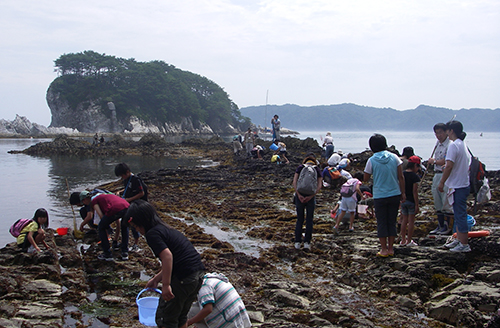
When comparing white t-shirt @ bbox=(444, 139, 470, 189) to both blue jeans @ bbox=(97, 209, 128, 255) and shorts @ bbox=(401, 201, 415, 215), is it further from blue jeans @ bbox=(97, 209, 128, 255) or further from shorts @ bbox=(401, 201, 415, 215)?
blue jeans @ bbox=(97, 209, 128, 255)

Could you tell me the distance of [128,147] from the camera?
3906 cm

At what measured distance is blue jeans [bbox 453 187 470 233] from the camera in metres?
5.83

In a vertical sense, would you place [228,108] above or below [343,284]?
above

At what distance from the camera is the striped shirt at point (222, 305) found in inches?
138

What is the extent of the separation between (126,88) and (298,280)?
10199 centimetres

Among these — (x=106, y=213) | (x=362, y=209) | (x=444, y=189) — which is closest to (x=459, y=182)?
(x=444, y=189)

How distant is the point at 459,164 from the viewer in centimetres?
590

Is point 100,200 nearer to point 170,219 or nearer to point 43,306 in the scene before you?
point 43,306

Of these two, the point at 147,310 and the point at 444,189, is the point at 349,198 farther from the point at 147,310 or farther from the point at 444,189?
the point at 147,310

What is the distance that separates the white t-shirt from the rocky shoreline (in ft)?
3.25

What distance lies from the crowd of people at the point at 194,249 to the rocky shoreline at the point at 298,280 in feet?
1.08

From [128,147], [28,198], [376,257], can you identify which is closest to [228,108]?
[128,147]

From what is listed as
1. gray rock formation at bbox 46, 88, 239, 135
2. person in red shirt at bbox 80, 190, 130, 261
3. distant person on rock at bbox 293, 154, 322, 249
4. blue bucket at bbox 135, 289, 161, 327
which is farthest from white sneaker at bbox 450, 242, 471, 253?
gray rock formation at bbox 46, 88, 239, 135

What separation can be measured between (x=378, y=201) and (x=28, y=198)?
12738 mm
